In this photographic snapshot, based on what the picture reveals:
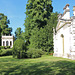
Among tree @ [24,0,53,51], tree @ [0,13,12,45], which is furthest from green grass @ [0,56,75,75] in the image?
tree @ [0,13,12,45]

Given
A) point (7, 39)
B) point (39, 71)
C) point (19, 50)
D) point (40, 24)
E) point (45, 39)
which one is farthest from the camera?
point (7, 39)

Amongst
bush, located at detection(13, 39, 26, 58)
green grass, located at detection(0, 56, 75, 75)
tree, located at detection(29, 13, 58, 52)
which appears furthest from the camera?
tree, located at detection(29, 13, 58, 52)

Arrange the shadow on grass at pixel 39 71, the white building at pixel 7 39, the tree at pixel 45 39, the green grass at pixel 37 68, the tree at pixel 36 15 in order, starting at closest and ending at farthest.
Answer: the shadow on grass at pixel 39 71 < the green grass at pixel 37 68 < the tree at pixel 45 39 < the tree at pixel 36 15 < the white building at pixel 7 39

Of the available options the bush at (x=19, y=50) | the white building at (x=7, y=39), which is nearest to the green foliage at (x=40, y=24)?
the bush at (x=19, y=50)

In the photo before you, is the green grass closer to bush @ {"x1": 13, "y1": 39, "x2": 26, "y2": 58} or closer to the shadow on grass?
the shadow on grass

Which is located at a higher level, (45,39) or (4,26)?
(4,26)

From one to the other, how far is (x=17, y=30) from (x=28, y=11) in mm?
29151

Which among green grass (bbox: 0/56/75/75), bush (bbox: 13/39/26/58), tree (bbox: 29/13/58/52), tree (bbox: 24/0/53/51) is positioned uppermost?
tree (bbox: 24/0/53/51)

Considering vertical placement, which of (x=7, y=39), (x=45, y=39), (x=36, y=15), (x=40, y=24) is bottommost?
(x=45, y=39)

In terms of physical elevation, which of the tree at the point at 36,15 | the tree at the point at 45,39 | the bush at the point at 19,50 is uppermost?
the tree at the point at 36,15

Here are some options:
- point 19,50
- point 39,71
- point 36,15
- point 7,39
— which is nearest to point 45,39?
point 36,15

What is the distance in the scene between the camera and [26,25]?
2567cm

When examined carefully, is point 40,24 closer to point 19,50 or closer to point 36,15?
point 36,15

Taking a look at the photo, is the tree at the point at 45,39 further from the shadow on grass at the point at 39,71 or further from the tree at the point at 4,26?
the tree at the point at 4,26
